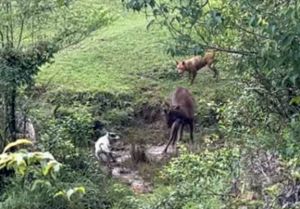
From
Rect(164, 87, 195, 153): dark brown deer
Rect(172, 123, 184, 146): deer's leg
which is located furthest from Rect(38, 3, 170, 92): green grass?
Rect(172, 123, 184, 146): deer's leg

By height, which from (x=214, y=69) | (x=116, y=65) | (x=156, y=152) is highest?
(x=116, y=65)

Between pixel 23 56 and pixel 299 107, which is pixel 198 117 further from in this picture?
pixel 299 107

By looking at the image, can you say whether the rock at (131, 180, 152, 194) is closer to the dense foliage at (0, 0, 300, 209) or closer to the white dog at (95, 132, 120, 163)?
the dense foliage at (0, 0, 300, 209)

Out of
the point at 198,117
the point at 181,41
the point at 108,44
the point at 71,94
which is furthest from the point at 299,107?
the point at 108,44

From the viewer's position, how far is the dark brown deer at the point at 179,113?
381 inches

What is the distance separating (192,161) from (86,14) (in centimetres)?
288

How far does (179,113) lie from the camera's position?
9.73 meters

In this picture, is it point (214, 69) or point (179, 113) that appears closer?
point (179, 113)

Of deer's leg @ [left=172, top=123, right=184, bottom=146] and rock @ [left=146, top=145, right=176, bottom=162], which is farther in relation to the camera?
deer's leg @ [left=172, top=123, right=184, bottom=146]

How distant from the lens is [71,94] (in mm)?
10672

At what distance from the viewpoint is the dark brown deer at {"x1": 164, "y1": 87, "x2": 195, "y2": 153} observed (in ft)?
31.7

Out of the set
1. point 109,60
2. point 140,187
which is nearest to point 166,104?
point 140,187

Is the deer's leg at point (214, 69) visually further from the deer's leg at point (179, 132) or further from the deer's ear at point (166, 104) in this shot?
the deer's leg at point (179, 132)

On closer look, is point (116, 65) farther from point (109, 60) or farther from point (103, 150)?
point (103, 150)
